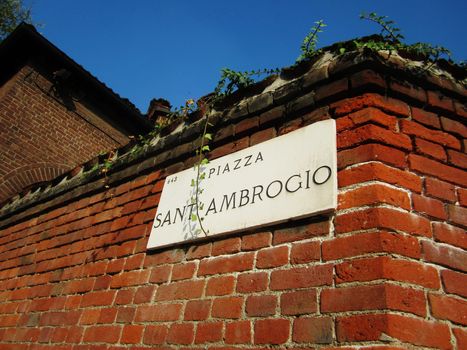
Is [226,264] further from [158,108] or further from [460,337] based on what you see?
[158,108]

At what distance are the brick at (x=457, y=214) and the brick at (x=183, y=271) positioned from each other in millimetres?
1344

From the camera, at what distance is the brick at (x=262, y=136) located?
219cm

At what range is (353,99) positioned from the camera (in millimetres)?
1927

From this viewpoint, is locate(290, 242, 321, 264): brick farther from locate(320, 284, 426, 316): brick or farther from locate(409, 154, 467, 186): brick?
locate(409, 154, 467, 186): brick

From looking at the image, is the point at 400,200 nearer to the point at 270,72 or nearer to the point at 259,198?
the point at 259,198

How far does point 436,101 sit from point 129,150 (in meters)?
2.47

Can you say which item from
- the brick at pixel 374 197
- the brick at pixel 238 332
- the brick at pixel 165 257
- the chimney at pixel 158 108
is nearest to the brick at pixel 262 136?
the brick at pixel 374 197

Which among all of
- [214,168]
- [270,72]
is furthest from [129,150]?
[270,72]

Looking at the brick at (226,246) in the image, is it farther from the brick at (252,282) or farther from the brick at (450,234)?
the brick at (450,234)

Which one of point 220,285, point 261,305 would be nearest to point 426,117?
point 261,305

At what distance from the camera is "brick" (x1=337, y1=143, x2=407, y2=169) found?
1.71 metres

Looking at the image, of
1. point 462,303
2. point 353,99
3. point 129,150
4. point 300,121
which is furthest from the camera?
point 129,150

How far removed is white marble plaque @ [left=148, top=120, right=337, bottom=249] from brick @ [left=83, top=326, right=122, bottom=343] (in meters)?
0.54

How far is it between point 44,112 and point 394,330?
8.38 meters
